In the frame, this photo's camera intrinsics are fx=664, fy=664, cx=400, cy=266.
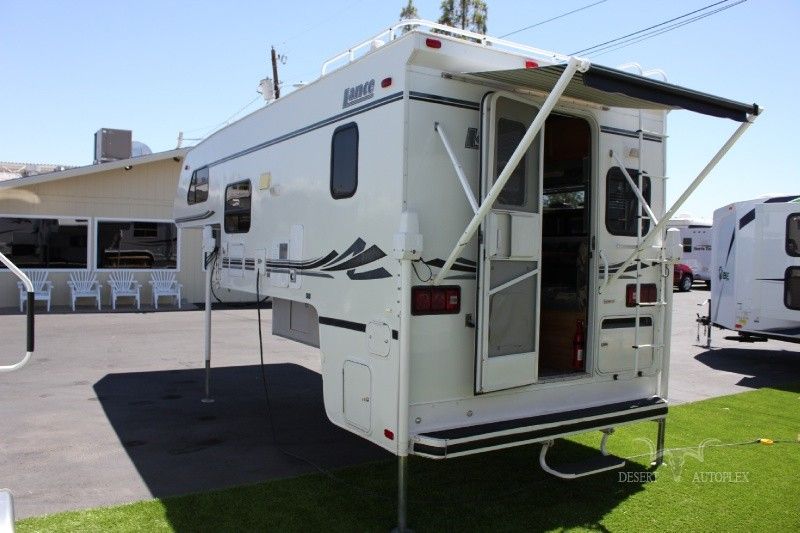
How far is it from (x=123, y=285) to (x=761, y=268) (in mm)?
13264

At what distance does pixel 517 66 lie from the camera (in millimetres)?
4117

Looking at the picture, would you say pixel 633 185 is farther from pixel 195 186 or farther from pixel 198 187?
pixel 195 186

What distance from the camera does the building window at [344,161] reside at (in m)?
4.20

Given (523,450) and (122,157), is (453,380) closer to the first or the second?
(523,450)

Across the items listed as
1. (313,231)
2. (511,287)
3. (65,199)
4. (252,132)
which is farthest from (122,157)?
(511,287)

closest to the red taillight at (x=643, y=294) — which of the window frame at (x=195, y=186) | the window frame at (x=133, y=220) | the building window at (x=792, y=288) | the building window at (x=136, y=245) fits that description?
the window frame at (x=195, y=186)

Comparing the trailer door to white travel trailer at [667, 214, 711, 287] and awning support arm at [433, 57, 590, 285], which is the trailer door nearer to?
awning support arm at [433, 57, 590, 285]

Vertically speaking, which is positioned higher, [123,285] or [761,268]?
[761,268]

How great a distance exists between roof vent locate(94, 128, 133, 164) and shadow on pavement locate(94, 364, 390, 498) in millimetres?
11057

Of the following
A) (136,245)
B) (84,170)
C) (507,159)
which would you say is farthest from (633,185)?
(136,245)

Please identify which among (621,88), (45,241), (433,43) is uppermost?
(433,43)

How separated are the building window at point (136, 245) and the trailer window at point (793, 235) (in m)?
13.0

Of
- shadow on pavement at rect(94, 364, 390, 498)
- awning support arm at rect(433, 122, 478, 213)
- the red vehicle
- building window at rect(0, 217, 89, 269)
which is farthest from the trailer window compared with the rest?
the red vehicle

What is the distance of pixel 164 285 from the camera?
16.2 meters
